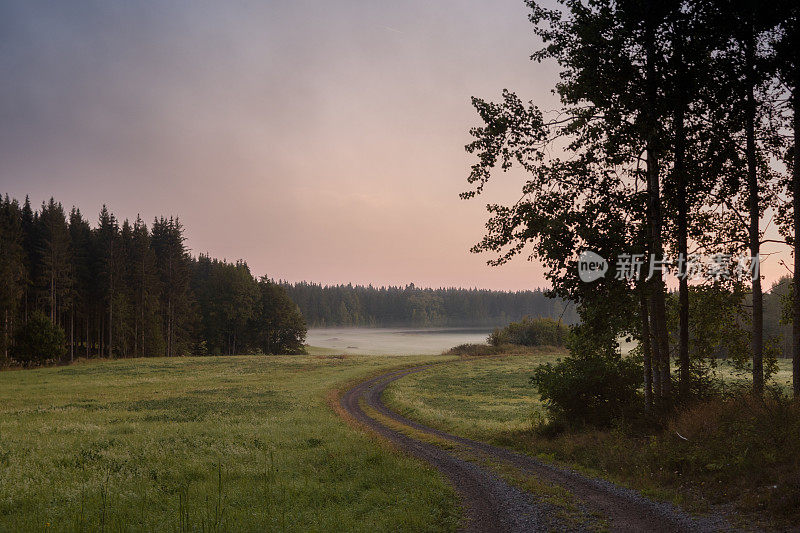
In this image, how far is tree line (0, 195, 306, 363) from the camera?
62531 millimetres

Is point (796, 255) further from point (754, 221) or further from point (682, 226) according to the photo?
point (682, 226)

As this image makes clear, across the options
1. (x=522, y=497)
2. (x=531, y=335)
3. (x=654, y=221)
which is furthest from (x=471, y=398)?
(x=531, y=335)

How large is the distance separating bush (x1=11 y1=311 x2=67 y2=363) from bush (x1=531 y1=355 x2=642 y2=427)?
60.8 meters

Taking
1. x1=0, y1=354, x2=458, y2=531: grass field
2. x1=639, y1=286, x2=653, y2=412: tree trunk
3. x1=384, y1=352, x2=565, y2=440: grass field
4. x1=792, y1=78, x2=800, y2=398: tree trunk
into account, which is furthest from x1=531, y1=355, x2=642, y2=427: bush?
x1=0, y1=354, x2=458, y2=531: grass field

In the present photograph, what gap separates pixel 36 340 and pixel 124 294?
19.1 m

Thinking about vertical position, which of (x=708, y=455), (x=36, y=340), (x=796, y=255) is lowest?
(x=36, y=340)

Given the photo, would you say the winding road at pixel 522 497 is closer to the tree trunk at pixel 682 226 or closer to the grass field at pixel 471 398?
the grass field at pixel 471 398

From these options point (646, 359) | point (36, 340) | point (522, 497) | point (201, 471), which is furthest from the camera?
point (36, 340)

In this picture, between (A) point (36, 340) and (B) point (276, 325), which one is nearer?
(A) point (36, 340)

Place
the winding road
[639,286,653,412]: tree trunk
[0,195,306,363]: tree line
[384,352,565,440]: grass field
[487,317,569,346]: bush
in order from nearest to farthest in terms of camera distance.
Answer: the winding road → [639,286,653,412]: tree trunk → [384,352,565,440]: grass field → [0,195,306,363]: tree line → [487,317,569,346]: bush

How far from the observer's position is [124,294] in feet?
240

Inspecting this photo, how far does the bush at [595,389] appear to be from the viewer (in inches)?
751

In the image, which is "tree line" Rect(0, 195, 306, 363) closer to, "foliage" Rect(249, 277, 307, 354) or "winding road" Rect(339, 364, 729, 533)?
"foliage" Rect(249, 277, 307, 354)

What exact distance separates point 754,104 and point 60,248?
77661 millimetres
